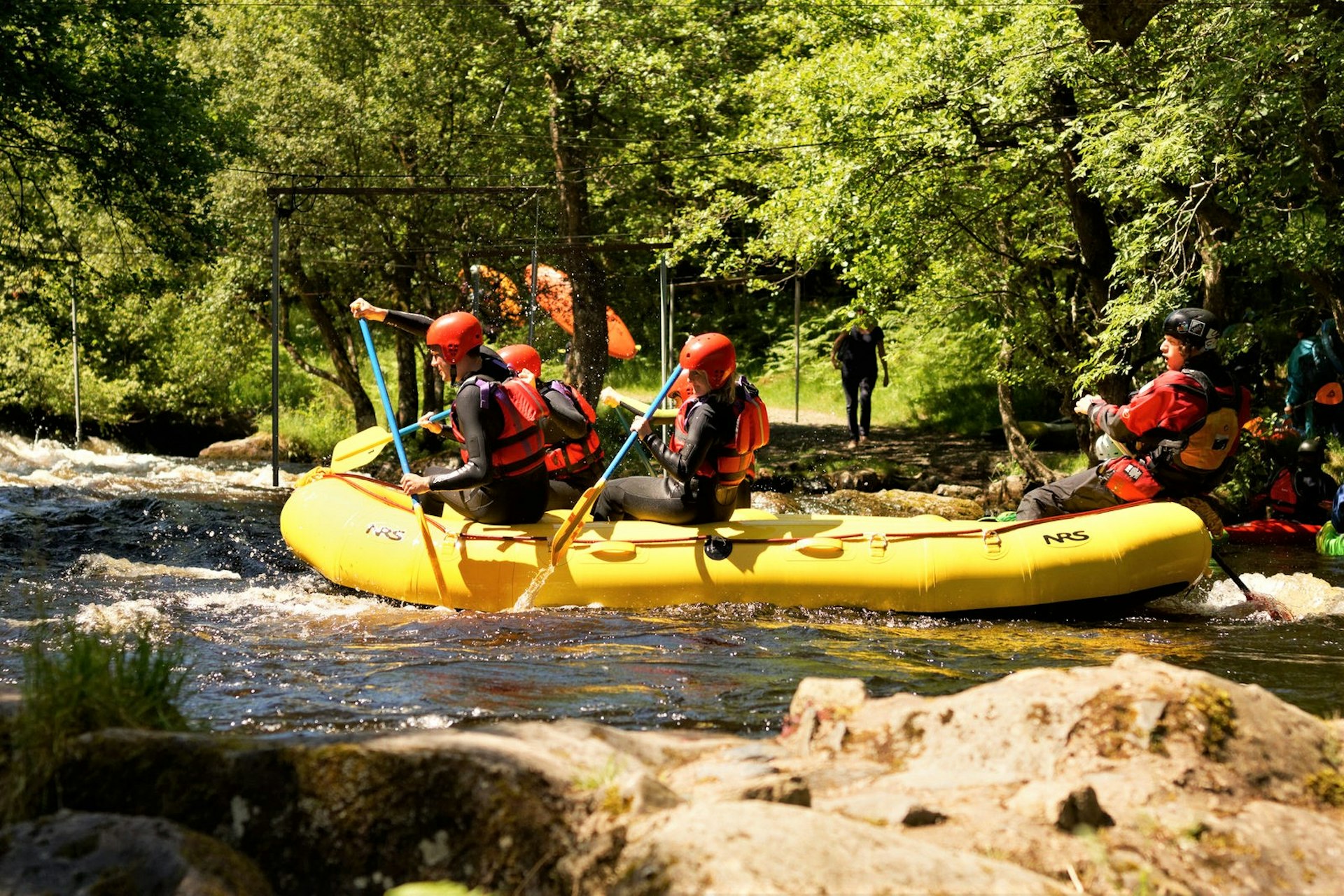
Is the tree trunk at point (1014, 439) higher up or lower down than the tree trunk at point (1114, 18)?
lower down

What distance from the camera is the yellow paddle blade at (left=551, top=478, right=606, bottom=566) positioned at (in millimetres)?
7562

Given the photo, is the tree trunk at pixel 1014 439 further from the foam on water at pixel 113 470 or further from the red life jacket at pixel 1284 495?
the foam on water at pixel 113 470

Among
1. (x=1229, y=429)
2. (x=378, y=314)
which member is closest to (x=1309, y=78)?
(x=1229, y=429)

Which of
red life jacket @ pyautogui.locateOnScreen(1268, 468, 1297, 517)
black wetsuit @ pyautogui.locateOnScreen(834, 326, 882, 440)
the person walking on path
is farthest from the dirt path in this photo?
red life jacket @ pyautogui.locateOnScreen(1268, 468, 1297, 517)

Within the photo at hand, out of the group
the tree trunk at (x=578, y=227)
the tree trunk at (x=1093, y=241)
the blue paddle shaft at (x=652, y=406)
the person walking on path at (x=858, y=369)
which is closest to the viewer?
the blue paddle shaft at (x=652, y=406)

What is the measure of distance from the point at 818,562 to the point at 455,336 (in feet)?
8.29

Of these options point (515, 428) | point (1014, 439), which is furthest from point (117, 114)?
point (1014, 439)

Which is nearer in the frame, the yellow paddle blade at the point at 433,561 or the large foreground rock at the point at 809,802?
the large foreground rock at the point at 809,802

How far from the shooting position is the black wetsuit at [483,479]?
757 centimetres

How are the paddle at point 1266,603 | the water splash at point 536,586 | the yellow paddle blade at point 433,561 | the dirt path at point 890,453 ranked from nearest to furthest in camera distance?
the paddle at point 1266,603 < the water splash at point 536,586 < the yellow paddle blade at point 433,561 < the dirt path at point 890,453

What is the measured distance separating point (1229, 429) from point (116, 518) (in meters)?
9.34

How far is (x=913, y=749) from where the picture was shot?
141 inches

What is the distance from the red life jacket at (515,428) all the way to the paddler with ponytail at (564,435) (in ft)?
1.35

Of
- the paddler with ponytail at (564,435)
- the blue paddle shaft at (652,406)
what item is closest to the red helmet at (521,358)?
the paddler with ponytail at (564,435)
